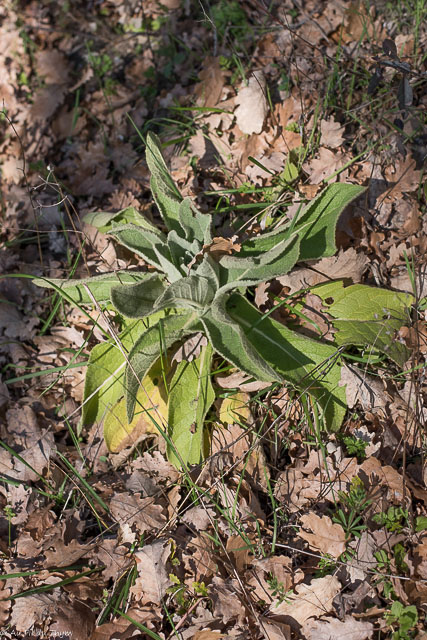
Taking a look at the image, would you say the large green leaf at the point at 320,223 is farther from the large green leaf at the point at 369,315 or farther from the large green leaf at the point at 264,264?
the large green leaf at the point at 369,315

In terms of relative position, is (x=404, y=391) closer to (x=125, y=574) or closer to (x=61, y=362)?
(x=125, y=574)

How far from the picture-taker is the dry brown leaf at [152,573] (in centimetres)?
251

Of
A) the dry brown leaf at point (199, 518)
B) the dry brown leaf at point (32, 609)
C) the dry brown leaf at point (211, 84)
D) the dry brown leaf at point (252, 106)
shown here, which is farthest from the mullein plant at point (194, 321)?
the dry brown leaf at point (211, 84)

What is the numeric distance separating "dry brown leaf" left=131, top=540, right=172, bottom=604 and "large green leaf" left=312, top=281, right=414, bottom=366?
4.77ft

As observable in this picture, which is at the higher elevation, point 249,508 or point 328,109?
point 328,109

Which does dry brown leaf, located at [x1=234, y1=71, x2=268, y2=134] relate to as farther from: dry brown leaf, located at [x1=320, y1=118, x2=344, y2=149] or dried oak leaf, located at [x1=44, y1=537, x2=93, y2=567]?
dried oak leaf, located at [x1=44, y1=537, x2=93, y2=567]

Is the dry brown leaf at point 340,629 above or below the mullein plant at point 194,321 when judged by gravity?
below

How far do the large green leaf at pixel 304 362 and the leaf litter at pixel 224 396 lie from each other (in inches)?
3.9

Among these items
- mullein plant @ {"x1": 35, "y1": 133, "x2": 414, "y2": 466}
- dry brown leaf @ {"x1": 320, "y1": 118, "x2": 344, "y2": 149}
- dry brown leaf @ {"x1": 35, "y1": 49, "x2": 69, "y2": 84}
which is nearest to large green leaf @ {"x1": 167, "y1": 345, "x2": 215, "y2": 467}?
mullein plant @ {"x1": 35, "y1": 133, "x2": 414, "y2": 466}

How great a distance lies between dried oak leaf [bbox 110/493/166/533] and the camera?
275 centimetres

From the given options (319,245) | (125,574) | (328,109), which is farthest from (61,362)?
(328,109)

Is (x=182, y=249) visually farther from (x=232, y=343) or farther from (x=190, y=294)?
(x=232, y=343)

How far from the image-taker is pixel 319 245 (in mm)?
2830

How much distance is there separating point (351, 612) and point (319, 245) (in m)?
1.81
